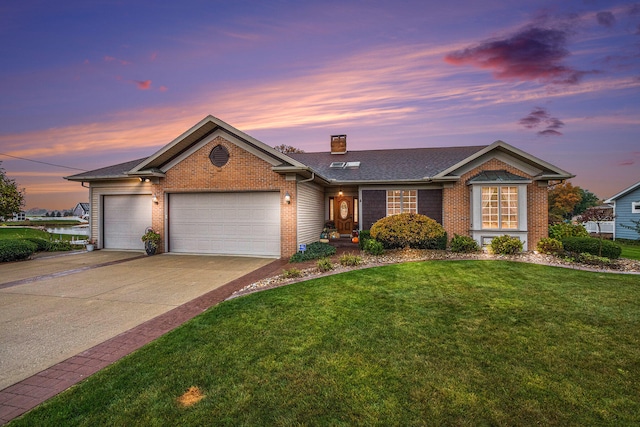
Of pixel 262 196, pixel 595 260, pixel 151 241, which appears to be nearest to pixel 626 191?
pixel 595 260

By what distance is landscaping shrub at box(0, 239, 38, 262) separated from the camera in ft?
34.1

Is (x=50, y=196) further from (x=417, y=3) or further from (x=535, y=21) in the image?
(x=535, y=21)

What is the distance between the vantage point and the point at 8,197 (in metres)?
14.7

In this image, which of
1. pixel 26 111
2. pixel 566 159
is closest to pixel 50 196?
pixel 26 111

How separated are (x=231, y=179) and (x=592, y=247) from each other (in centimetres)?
1325

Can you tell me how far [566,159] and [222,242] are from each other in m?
23.3

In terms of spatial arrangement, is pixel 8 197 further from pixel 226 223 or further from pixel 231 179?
pixel 231 179

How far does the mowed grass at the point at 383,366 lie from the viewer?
8.50ft

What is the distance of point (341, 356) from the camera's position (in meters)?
3.61

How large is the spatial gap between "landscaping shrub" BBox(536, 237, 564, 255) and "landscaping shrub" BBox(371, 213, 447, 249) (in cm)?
354

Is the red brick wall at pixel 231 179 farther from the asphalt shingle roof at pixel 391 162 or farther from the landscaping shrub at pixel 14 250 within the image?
the landscaping shrub at pixel 14 250

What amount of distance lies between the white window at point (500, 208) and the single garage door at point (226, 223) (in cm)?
871

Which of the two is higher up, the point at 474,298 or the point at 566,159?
the point at 566,159

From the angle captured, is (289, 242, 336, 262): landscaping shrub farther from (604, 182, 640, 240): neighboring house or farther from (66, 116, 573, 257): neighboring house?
(604, 182, 640, 240): neighboring house
